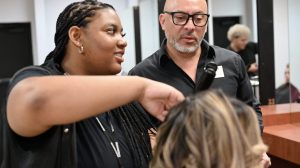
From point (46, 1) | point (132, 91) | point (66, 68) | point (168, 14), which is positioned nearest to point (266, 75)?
point (168, 14)

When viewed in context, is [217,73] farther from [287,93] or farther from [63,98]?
[287,93]

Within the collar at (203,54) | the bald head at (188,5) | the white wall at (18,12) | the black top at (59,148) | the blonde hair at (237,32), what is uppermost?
the white wall at (18,12)

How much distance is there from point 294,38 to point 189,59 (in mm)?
1285

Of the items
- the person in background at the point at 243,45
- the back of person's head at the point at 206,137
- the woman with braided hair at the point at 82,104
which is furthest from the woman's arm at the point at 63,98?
the person in background at the point at 243,45

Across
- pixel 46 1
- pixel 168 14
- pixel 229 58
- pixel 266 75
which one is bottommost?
pixel 266 75

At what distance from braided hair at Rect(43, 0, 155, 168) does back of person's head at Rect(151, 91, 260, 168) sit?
0.40 m

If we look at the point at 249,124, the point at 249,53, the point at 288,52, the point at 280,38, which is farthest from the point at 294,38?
the point at 249,124

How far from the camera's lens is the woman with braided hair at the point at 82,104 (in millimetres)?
781

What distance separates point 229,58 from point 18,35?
513cm

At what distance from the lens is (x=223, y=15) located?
441cm

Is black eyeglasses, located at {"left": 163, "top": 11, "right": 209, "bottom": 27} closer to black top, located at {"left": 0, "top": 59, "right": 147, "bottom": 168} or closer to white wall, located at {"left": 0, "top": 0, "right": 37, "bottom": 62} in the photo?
black top, located at {"left": 0, "top": 59, "right": 147, "bottom": 168}

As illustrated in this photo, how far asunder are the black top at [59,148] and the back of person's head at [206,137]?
1.01 feet

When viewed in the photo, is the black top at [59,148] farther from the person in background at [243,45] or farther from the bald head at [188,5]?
the person in background at [243,45]

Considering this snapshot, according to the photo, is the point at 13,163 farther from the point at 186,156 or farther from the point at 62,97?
the point at 186,156
